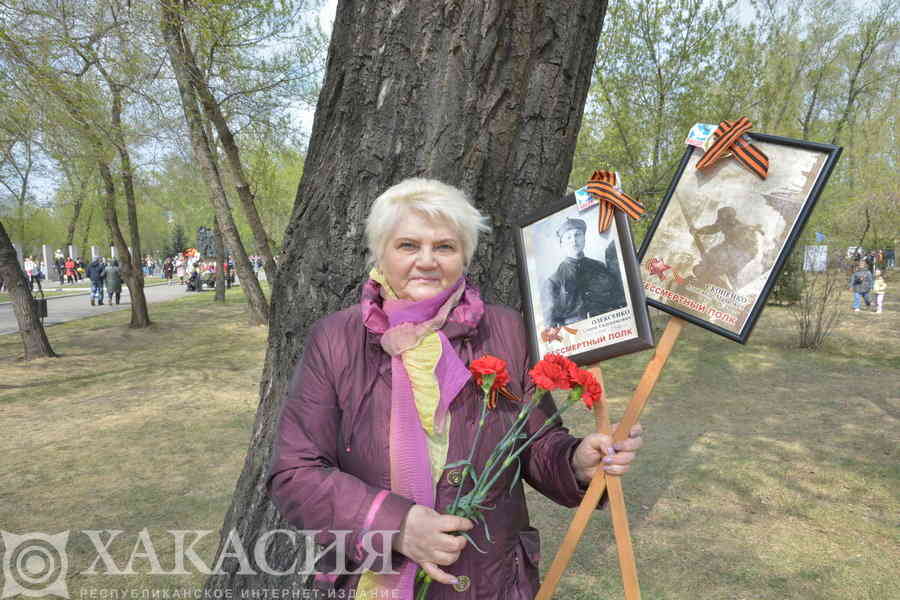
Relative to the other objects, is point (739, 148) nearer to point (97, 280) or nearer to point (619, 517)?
point (619, 517)

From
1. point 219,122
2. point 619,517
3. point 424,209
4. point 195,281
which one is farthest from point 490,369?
point 195,281

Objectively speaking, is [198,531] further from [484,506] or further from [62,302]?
[62,302]

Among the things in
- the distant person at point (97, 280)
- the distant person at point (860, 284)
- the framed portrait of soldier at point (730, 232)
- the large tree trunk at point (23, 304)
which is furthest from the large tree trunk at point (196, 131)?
the distant person at point (860, 284)

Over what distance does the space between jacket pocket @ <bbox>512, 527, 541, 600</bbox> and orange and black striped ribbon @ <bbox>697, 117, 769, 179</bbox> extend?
1.19 m

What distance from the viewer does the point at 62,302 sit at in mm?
22562

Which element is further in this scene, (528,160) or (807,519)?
(807,519)

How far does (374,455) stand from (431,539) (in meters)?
0.27

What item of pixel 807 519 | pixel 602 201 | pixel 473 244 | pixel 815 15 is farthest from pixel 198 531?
pixel 815 15

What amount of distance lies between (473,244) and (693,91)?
1146 cm

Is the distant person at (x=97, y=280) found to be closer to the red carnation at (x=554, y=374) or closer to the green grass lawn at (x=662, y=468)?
the green grass lawn at (x=662, y=468)

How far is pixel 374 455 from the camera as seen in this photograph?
1.49 meters

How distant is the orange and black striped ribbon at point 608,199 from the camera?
1527mm

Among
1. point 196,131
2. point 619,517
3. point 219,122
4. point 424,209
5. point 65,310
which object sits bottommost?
point 65,310

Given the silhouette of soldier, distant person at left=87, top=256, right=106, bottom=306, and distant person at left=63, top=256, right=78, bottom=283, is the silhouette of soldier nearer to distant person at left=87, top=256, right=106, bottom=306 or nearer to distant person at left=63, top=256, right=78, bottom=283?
distant person at left=87, top=256, right=106, bottom=306
